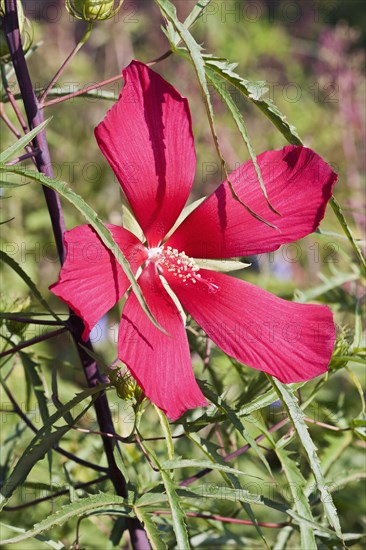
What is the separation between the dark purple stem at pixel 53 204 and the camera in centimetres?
75

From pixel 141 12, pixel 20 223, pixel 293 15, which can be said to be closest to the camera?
pixel 20 223

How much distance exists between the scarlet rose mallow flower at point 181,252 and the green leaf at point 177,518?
0.31 ft

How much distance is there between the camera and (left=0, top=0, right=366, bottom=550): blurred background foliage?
1.09 meters

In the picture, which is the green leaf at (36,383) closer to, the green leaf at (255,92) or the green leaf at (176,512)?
the green leaf at (176,512)

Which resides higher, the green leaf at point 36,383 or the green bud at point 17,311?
the green bud at point 17,311

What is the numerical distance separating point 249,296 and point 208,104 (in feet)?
0.83

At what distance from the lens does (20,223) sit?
2340 millimetres

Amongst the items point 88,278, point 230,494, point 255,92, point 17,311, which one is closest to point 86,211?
point 88,278

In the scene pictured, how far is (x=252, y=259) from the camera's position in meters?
2.39

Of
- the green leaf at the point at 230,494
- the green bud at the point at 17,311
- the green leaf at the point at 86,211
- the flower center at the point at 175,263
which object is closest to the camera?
the green leaf at the point at 86,211

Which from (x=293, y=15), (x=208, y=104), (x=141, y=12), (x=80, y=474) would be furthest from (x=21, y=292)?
(x=293, y=15)

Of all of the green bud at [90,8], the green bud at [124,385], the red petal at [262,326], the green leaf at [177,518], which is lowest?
the green leaf at [177,518]

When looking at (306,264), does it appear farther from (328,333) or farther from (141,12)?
(328,333)

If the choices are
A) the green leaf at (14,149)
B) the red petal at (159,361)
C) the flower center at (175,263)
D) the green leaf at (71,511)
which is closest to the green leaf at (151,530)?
the green leaf at (71,511)
